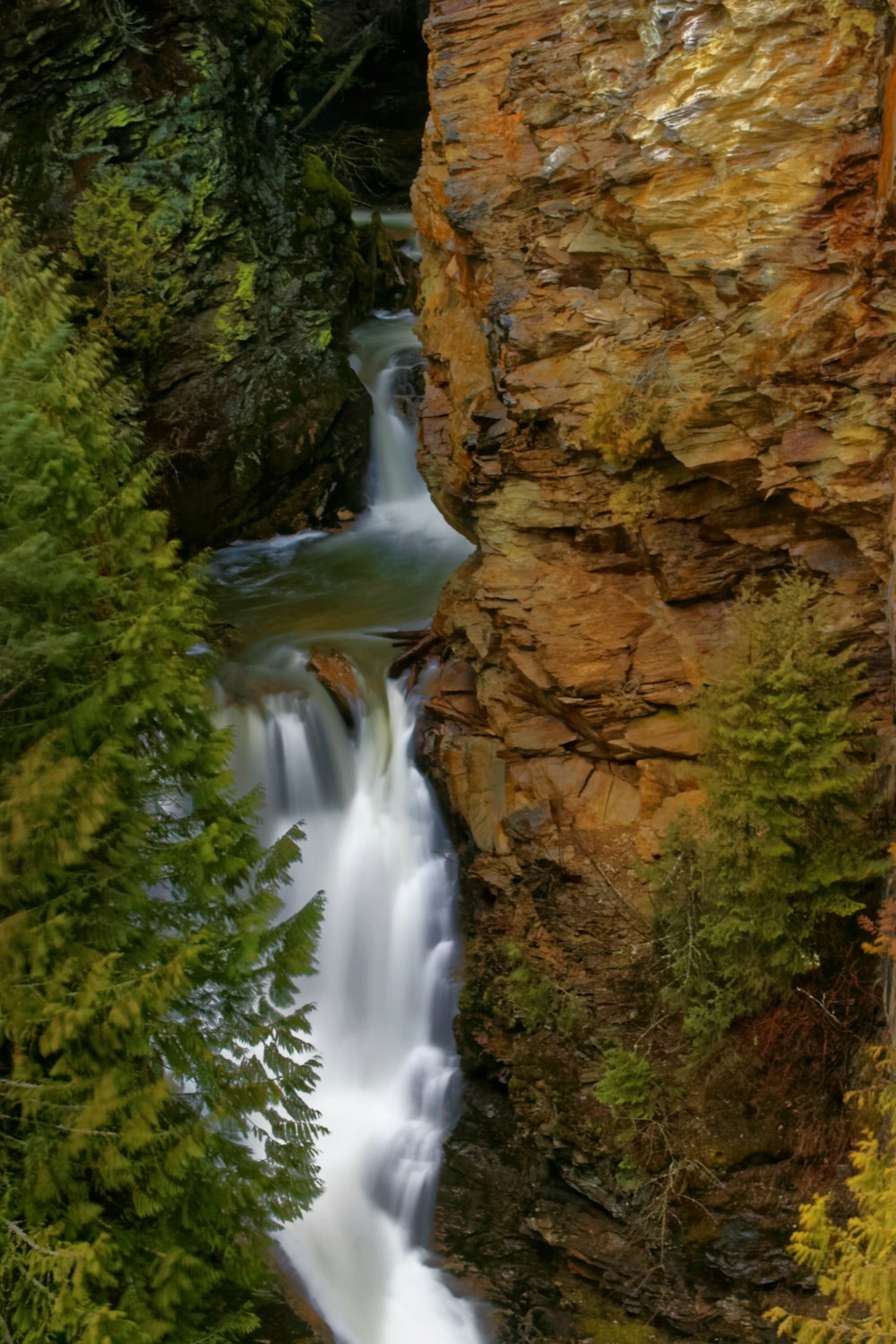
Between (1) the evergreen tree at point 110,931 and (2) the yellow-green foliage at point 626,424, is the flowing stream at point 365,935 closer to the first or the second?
(1) the evergreen tree at point 110,931

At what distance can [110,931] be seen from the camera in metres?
6.38

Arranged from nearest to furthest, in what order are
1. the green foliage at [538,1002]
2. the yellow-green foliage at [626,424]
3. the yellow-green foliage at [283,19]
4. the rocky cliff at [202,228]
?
the yellow-green foliage at [626,424] < the green foliage at [538,1002] < the rocky cliff at [202,228] < the yellow-green foliage at [283,19]

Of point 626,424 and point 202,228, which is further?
point 202,228

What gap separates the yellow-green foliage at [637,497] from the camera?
9.62 meters

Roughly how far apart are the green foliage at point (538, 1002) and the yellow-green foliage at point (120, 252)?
10027 mm

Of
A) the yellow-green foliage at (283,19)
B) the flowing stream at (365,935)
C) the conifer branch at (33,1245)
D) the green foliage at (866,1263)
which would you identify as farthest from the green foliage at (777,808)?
the yellow-green foliage at (283,19)

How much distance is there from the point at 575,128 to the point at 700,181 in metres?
1.43

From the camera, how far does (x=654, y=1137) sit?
8.52m

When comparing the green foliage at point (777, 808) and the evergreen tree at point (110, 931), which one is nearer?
the evergreen tree at point (110, 931)

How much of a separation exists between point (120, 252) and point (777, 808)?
1173 centimetres

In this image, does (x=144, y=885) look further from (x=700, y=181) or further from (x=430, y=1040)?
(x=700, y=181)

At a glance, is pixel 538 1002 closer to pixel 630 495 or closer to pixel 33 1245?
pixel 630 495

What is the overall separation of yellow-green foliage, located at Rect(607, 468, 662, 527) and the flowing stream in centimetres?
354

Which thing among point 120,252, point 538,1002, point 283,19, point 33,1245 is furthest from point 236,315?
point 33,1245
